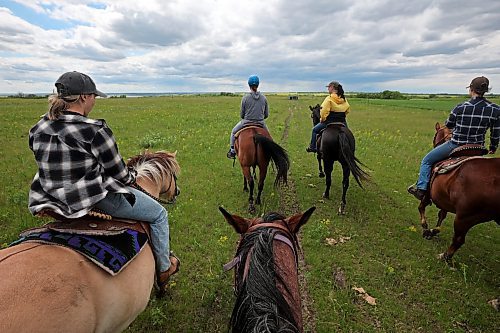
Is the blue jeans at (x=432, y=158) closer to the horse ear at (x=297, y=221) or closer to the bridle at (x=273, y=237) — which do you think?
the horse ear at (x=297, y=221)

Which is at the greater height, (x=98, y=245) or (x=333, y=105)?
(x=333, y=105)

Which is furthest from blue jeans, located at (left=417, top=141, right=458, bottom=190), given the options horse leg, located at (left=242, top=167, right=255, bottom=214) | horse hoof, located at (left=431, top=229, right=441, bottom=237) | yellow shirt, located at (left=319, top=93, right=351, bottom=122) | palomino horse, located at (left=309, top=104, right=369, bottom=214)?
horse leg, located at (left=242, top=167, right=255, bottom=214)

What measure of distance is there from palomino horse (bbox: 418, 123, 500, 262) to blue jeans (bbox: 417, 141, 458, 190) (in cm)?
59

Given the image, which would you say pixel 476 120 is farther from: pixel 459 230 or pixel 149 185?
pixel 149 185

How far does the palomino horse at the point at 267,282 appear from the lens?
5.77 ft

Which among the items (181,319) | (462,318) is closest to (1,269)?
(181,319)

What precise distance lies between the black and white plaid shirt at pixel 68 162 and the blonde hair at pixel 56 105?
0.04 metres

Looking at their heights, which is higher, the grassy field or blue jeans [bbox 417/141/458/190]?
blue jeans [bbox 417/141/458/190]

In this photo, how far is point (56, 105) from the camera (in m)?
2.40

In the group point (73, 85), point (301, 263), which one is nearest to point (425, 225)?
point (301, 263)

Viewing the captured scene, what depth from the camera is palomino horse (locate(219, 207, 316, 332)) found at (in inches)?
69.2

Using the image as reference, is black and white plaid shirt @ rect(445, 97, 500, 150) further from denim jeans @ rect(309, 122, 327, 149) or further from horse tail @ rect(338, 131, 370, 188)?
denim jeans @ rect(309, 122, 327, 149)

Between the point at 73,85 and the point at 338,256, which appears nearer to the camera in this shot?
the point at 73,85

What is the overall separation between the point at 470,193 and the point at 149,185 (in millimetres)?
4918
